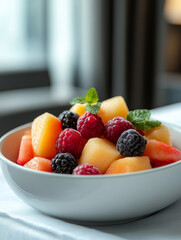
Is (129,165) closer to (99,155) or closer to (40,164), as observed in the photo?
(99,155)

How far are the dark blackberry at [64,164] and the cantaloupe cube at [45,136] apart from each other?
0.07 m

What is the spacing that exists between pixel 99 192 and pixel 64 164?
3.9 inches

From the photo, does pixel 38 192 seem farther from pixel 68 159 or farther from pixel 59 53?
pixel 59 53

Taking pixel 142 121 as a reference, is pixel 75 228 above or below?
below

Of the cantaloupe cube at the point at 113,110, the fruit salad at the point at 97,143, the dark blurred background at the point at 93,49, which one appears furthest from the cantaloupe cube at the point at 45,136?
the dark blurred background at the point at 93,49

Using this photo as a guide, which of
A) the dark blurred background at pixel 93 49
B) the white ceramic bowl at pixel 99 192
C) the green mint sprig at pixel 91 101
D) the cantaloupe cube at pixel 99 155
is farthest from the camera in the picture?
the dark blurred background at pixel 93 49

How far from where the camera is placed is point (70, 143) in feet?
2.20

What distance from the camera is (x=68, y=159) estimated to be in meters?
0.64

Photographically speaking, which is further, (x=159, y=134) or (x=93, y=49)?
(x=93, y=49)

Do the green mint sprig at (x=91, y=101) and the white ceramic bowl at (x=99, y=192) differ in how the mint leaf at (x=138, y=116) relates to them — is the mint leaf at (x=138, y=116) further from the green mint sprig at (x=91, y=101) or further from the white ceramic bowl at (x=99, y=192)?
the white ceramic bowl at (x=99, y=192)

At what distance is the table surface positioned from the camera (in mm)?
→ 554

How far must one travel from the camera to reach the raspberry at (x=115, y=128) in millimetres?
690

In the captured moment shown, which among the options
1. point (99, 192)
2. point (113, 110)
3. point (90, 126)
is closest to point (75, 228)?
point (99, 192)

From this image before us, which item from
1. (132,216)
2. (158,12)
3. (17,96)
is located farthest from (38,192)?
(158,12)
